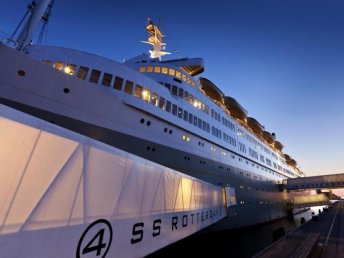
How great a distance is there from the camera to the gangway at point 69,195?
3256 millimetres

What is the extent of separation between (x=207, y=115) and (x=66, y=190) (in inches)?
766

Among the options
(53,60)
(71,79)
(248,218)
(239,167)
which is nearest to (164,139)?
(71,79)

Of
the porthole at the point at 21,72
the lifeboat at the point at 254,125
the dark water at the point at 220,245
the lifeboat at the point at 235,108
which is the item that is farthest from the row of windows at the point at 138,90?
the lifeboat at the point at 254,125

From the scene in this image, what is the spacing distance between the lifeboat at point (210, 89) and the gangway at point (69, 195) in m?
24.1

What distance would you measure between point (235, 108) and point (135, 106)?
86.3ft

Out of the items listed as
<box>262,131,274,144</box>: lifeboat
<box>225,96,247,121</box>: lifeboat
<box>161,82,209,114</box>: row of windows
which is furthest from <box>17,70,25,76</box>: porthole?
<box>262,131,274,144</box>: lifeboat

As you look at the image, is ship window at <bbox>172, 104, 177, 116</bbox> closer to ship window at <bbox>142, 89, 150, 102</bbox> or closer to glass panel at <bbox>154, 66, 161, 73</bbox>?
ship window at <bbox>142, 89, 150, 102</bbox>

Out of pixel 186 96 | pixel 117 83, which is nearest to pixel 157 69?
pixel 186 96

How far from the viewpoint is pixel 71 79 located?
1055 centimetres

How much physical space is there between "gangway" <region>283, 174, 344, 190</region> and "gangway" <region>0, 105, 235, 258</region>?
4904 cm

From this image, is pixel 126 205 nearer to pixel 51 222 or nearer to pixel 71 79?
pixel 51 222

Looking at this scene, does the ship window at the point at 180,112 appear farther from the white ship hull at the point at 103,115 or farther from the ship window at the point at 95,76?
the ship window at the point at 95,76

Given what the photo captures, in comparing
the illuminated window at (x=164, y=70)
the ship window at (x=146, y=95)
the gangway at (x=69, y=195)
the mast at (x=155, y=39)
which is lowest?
the gangway at (x=69, y=195)

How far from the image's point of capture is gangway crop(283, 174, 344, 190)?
44.0m
